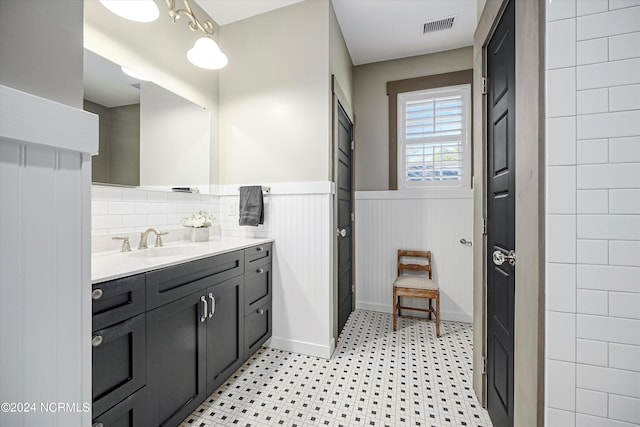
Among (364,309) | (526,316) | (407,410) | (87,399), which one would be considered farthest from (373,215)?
(87,399)

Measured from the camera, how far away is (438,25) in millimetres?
2494

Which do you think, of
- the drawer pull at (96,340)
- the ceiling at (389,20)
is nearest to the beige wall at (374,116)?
the ceiling at (389,20)

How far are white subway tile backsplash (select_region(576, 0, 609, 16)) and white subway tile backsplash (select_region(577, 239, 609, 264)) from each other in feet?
2.28

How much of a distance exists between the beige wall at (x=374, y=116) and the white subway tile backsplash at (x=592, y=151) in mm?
2272

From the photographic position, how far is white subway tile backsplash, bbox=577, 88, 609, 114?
0.80 meters

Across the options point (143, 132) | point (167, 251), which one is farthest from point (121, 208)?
point (143, 132)

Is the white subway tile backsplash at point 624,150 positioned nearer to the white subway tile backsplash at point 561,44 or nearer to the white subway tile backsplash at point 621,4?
the white subway tile backsplash at point 561,44

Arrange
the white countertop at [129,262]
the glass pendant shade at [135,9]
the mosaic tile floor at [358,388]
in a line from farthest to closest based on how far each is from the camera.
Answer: the mosaic tile floor at [358,388]
the glass pendant shade at [135,9]
the white countertop at [129,262]

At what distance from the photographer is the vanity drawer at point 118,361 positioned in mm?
976

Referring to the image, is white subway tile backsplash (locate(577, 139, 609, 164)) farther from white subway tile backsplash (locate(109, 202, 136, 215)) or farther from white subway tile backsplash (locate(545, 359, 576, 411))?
white subway tile backsplash (locate(109, 202, 136, 215))

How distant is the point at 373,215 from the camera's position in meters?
3.07

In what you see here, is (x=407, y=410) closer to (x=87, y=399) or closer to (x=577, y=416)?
(x=577, y=416)

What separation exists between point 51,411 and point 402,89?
338 centimetres

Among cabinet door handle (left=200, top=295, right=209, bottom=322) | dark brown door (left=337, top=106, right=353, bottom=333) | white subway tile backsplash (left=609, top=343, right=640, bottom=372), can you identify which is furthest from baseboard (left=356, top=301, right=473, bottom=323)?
white subway tile backsplash (left=609, top=343, right=640, bottom=372)
